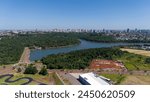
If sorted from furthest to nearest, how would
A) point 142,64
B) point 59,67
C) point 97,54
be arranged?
1. point 97,54
2. point 142,64
3. point 59,67

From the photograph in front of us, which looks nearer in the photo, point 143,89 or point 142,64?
point 143,89

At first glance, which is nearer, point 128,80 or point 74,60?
point 128,80

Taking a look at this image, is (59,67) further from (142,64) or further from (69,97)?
(69,97)

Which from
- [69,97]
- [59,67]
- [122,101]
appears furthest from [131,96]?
[59,67]

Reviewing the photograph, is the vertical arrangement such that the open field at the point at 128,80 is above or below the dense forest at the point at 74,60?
above

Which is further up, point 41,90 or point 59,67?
point 41,90

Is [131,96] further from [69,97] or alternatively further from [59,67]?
[59,67]

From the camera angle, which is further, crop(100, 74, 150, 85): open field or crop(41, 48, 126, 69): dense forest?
crop(41, 48, 126, 69): dense forest

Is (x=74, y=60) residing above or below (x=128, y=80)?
below

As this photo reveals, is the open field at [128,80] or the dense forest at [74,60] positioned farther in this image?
the dense forest at [74,60]

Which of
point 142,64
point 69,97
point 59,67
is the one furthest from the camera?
point 142,64

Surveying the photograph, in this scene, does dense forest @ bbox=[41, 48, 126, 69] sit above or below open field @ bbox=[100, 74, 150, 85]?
below
